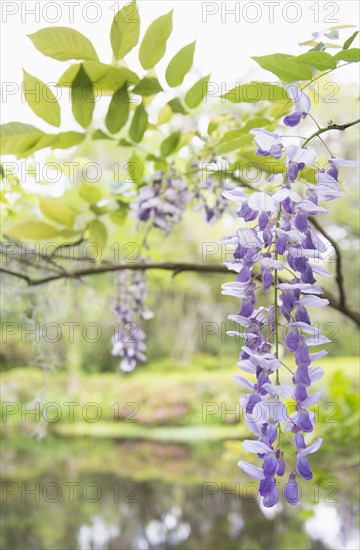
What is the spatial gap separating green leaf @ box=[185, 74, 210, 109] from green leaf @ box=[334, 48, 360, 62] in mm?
164

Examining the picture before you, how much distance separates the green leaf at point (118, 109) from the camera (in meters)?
0.49

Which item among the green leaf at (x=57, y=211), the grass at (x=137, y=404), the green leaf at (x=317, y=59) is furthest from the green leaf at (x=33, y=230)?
the grass at (x=137, y=404)

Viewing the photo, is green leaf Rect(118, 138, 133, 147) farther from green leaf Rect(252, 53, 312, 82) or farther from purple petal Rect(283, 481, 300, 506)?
purple petal Rect(283, 481, 300, 506)

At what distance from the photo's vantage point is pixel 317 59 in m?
0.36

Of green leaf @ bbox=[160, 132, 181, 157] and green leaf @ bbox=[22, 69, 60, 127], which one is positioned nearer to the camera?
green leaf @ bbox=[22, 69, 60, 127]

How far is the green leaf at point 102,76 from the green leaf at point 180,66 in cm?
3

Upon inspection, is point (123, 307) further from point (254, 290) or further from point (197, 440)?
point (197, 440)

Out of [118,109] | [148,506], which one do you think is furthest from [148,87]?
[148,506]

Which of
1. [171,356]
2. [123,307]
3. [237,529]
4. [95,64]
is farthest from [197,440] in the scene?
[95,64]

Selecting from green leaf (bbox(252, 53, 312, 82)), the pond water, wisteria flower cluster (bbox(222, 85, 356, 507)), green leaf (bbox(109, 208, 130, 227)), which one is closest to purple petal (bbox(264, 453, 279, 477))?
wisteria flower cluster (bbox(222, 85, 356, 507))

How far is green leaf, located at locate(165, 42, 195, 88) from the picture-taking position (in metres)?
0.48

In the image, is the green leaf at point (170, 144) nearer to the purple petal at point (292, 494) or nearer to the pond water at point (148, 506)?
the purple petal at point (292, 494)

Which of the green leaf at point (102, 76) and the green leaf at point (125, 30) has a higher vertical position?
the green leaf at point (125, 30)

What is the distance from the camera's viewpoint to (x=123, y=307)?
2.73ft
